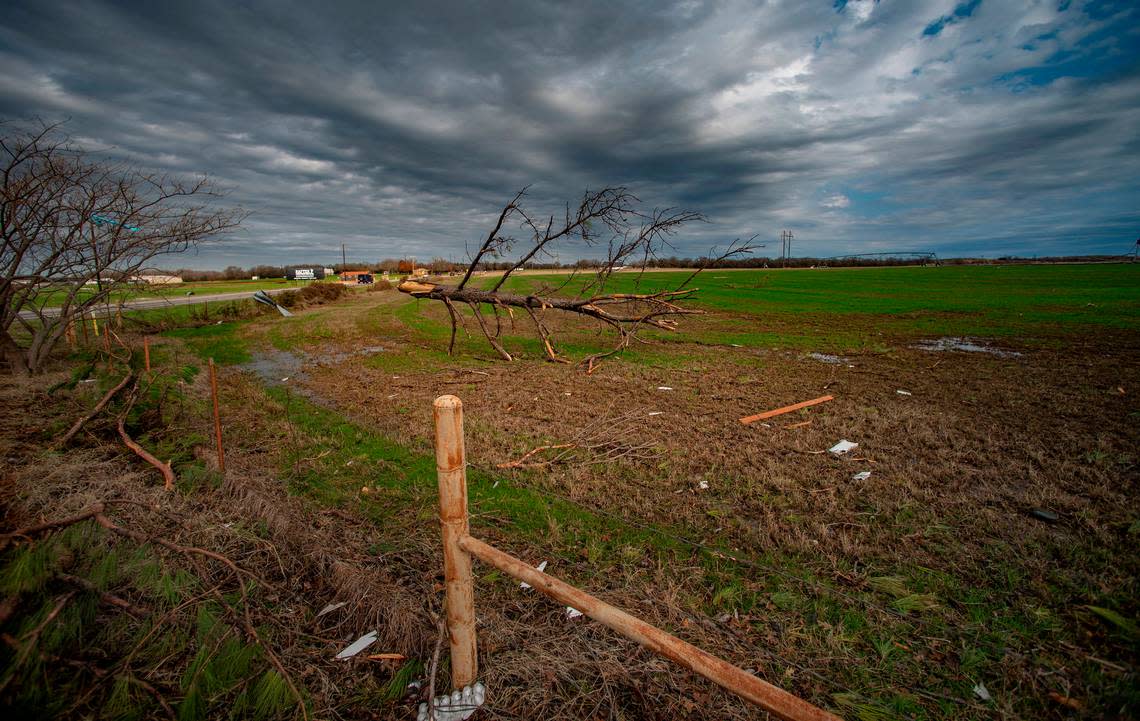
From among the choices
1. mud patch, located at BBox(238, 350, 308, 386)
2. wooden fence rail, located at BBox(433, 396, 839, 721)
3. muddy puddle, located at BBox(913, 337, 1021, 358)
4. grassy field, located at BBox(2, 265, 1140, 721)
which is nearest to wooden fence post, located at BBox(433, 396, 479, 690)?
wooden fence rail, located at BBox(433, 396, 839, 721)

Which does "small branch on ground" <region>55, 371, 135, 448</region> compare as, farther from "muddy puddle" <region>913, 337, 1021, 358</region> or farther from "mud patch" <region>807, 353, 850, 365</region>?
"muddy puddle" <region>913, 337, 1021, 358</region>

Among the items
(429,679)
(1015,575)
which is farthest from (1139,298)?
(429,679)

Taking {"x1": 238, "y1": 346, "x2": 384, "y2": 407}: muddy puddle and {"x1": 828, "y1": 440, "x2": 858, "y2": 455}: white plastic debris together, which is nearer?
{"x1": 828, "y1": 440, "x2": 858, "y2": 455}: white plastic debris

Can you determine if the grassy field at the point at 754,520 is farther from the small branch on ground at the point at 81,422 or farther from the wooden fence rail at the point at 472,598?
the small branch on ground at the point at 81,422

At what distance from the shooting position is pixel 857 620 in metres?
3.02

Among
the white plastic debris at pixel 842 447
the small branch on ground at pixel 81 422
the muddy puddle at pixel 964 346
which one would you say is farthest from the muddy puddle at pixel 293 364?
the muddy puddle at pixel 964 346

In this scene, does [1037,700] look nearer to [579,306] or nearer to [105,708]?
[105,708]

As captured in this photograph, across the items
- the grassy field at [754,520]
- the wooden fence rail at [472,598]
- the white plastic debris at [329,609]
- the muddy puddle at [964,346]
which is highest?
the wooden fence rail at [472,598]

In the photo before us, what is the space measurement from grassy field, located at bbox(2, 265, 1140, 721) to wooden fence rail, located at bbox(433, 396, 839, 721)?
395 millimetres

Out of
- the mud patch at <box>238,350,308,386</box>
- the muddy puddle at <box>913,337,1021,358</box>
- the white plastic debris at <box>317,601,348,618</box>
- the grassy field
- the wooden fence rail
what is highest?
the wooden fence rail

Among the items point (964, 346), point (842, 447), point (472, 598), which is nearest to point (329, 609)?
point (472, 598)

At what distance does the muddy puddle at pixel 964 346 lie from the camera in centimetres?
1190

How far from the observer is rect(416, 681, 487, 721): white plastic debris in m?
2.19

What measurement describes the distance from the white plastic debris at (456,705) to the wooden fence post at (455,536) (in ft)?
0.14
